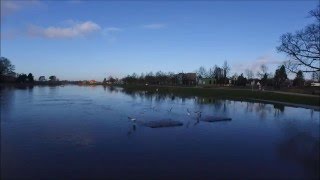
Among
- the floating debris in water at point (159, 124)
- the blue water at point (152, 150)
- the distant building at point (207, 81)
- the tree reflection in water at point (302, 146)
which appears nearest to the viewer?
the blue water at point (152, 150)

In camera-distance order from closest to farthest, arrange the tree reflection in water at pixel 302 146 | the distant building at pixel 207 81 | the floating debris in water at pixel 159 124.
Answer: the tree reflection in water at pixel 302 146
the floating debris in water at pixel 159 124
the distant building at pixel 207 81

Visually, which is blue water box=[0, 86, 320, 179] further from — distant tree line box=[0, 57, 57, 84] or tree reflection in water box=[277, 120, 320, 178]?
distant tree line box=[0, 57, 57, 84]

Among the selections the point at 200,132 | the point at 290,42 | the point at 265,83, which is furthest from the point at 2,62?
the point at 200,132

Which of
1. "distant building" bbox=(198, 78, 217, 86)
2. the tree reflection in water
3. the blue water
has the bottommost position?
the tree reflection in water

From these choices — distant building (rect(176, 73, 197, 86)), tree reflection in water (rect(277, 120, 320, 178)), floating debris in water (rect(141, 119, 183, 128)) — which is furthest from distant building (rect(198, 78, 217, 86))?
floating debris in water (rect(141, 119, 183, 128))

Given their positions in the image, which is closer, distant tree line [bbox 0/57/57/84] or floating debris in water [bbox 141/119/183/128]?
floating debris in water [bbox 141/119/183/128]

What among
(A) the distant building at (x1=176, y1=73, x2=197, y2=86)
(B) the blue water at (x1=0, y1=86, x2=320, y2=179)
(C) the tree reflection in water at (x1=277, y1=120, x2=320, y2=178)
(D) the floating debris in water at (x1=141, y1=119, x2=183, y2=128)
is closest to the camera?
(B) the blue water at (x1=0, y1=86, x2=320, y2=179)

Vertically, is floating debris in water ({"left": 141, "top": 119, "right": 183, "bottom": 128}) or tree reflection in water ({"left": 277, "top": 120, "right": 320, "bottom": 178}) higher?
floating debris in water ({"left": 141, "top": 119, "right": 183, "bottom": 128})

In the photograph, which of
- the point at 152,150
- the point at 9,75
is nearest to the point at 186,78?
the point at 9,75

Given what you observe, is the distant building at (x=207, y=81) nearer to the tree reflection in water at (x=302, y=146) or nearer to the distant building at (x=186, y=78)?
the distant building at (x=186, y=78)

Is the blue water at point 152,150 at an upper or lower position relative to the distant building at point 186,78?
lower

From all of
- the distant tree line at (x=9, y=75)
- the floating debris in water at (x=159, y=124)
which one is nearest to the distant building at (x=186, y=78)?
the distant tree line at (x=9, y=75)

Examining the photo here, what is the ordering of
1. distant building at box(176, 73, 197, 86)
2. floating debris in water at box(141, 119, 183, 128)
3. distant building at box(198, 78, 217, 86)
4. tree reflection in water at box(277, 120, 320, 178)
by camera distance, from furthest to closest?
distant building at box(176, 73, 197, 86)
distant building at box(198, 78, 217, 86)
floating debris in water at box(141, 119, 183, 128)
tree reflection in water at box(277, 120, 320, 178)

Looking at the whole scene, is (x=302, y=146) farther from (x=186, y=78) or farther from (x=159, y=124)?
(x=186, y=78)
